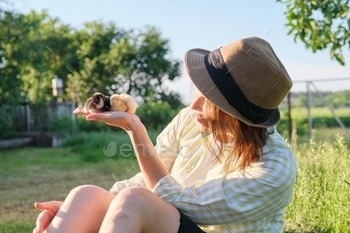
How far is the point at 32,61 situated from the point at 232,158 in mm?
8463

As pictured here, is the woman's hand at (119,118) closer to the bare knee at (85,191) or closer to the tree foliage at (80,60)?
the bare knee at (85,191)

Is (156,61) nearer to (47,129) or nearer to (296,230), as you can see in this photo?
(47,129)

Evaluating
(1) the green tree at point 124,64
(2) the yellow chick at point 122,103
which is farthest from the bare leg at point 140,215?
(1) the green tree at point 124,64

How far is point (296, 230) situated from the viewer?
102 inches

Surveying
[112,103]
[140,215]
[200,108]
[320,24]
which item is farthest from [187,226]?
[320,24]

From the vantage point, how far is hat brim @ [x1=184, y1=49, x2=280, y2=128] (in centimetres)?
144

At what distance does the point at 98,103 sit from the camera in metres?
1.59

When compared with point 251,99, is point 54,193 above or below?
below

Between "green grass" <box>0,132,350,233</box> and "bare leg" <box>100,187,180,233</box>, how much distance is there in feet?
3.02

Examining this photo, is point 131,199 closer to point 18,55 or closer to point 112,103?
point 112,103

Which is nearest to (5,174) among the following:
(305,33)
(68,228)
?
(305,33)

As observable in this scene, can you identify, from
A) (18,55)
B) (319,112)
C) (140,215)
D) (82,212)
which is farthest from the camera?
(18,55)

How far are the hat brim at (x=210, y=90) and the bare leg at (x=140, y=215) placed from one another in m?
0.29

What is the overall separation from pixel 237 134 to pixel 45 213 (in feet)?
2.07
